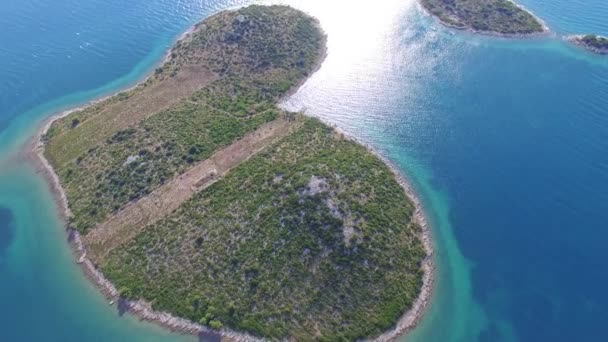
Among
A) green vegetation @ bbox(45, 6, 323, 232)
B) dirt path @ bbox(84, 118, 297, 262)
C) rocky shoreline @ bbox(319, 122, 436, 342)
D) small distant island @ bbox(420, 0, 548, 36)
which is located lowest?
rocky shoreline @ bbox(319, 122, 436, 342)

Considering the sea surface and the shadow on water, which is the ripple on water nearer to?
the shadow on water

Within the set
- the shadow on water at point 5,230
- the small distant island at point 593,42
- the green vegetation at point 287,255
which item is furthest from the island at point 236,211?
the small distant island at point 593,42

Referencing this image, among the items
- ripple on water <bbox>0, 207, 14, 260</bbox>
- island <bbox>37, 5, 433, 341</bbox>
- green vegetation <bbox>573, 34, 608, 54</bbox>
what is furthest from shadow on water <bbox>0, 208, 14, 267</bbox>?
green vegetation <bbox>573, 34, 608, 54</bbox>

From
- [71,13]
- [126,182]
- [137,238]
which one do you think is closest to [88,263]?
[137,238]

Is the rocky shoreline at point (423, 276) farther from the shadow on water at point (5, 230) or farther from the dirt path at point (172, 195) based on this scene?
the shadow on water at point (5, 230)

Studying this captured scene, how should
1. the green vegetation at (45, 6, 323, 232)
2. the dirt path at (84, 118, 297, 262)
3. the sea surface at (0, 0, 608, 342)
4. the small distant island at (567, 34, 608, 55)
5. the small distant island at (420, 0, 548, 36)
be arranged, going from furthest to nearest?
the small distant island at (420, 0, 548, 36) < the small distant island at (567, 34, 608, 55) < the green vegetation at (45, 6, 323, 232) < the dirt path at (84, 118, 297, 262) < the sea surface at (0, 0, 608, 342)

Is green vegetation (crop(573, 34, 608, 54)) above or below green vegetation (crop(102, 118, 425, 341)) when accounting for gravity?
above
